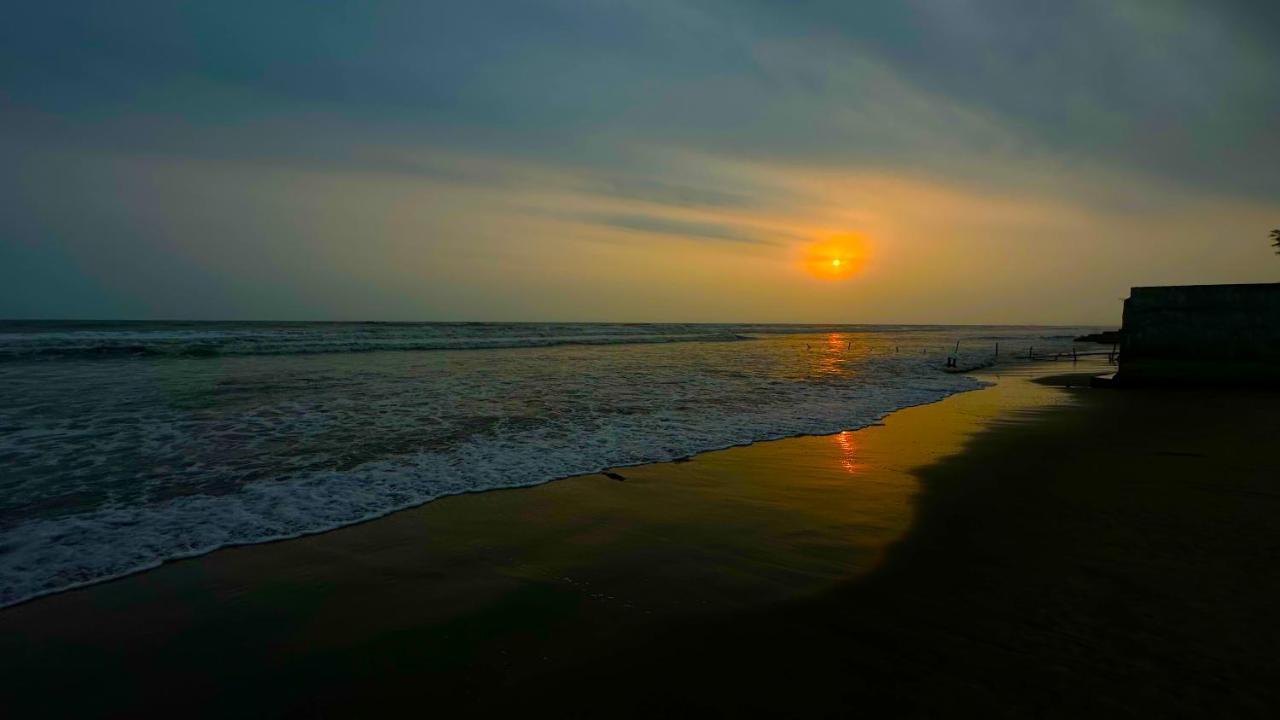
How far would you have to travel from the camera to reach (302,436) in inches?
422

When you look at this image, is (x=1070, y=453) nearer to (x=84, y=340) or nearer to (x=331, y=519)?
(x=331, y=519)

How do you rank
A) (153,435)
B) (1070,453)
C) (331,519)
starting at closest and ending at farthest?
(331,519), (1070,453), (153,435)

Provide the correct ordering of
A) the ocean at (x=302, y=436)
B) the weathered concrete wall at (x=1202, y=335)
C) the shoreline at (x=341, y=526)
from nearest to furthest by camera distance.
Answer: the shoreline at (x=341, y=526), the ocean at (x=302, y=436), the weathered concrete wall at (x=1202, y=335)

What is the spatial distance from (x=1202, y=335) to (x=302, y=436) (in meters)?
26.7

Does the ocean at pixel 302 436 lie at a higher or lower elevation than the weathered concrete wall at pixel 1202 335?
lower

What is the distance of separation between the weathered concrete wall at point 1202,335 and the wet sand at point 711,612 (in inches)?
621

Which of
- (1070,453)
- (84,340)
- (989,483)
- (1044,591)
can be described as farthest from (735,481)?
(84,340)

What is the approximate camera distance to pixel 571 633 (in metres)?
4.01

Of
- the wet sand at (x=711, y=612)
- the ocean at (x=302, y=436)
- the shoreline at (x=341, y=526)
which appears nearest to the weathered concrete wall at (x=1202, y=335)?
the ocean at (x=302, y=436)

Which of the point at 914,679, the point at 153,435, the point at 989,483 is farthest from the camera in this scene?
the point at 153,435

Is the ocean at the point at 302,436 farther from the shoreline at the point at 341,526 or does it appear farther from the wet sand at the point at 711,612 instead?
the wet sand at the point at 711,612

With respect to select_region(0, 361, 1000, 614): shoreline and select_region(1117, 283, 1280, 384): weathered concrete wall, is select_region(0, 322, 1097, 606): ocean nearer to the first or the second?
select_region(0, 361, 1000, 614): shoreline

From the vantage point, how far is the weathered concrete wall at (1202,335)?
18266 mm

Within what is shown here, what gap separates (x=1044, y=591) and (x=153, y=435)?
13.5m
